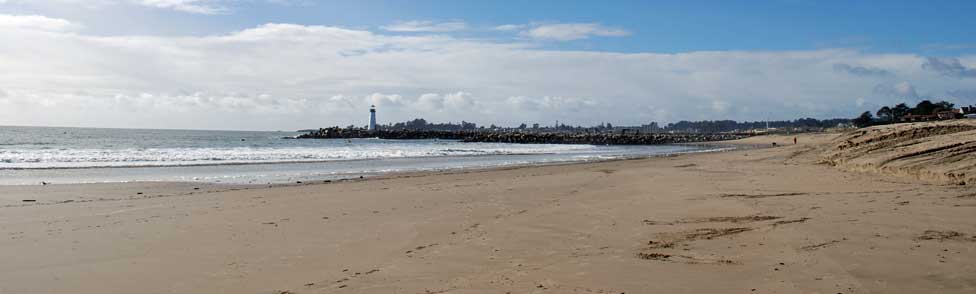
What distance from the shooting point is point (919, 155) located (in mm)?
11984

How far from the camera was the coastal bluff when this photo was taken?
10.4 metres

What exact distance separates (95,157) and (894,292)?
30.5m

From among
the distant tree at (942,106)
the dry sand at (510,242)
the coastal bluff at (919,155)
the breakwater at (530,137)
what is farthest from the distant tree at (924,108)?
the dry sand at (510,242)

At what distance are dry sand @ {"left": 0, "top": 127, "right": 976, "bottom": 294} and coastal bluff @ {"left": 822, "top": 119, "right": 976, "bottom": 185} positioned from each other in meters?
0.57

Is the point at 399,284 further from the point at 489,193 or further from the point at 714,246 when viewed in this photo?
the point at 489,193

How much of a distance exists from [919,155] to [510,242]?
943 centimetres

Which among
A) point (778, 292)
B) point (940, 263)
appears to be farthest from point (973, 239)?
point (778, 292)

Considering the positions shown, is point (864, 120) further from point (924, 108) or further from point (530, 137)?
point (530, 137)

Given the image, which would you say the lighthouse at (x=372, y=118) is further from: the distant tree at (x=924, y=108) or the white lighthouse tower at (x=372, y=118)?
the distant tree at (x=924, y=108)

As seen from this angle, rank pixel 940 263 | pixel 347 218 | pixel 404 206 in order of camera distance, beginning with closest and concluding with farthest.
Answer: pixel 940 263 → pixel 347 218 → pixel 404 206

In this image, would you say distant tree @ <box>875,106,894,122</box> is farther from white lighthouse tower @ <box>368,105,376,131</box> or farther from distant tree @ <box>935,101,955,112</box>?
white lighthouse tower @ <box>368,105,376,131</box>

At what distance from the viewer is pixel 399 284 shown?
4902 millimetres

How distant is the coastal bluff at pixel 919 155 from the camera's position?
10.4 m

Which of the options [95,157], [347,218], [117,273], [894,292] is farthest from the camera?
[95,157]
